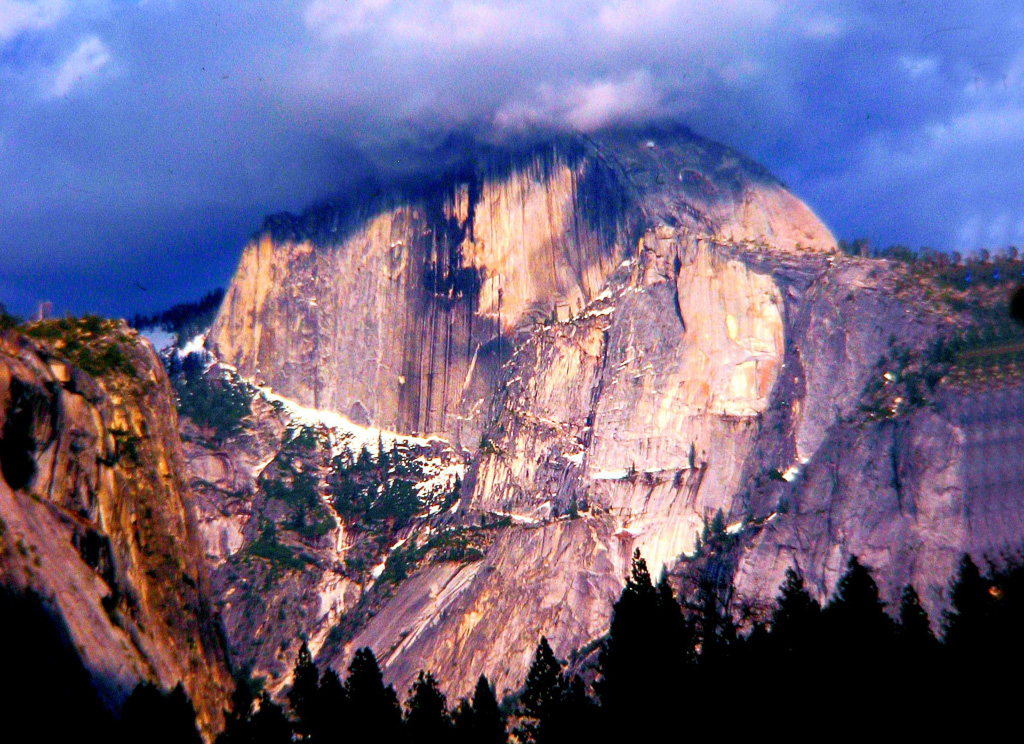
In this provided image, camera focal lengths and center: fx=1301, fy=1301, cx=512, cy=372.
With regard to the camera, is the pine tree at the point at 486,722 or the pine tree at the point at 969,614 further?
the pine tree at the point at 486,722

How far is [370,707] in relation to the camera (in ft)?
213

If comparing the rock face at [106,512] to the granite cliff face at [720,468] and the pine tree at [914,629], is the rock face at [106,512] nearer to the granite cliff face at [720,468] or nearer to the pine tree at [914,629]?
the pine tree at [914,629]

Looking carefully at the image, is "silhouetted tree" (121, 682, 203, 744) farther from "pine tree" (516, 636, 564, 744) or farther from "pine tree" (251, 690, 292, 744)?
"pine tree" (516, 636, 564, 744)

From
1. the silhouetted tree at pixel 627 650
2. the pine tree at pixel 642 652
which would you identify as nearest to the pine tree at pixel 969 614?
the pine tree at pixel 642 652

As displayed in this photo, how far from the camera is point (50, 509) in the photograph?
62219 mm

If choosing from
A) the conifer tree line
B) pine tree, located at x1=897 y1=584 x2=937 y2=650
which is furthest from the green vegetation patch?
pine tree, located at x1=897 y1=584 x2=937 y2=650

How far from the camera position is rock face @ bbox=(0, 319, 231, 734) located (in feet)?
190

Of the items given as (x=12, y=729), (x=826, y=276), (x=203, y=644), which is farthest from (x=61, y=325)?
(x=826, y=276)

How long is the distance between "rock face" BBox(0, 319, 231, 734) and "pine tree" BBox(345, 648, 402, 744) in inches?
372

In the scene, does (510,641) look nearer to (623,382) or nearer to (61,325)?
(623,382)

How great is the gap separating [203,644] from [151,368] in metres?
21.0

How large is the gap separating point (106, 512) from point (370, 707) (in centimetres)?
1967

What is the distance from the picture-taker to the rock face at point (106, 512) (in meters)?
57.9

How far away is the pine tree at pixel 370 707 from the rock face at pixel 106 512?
944cm
